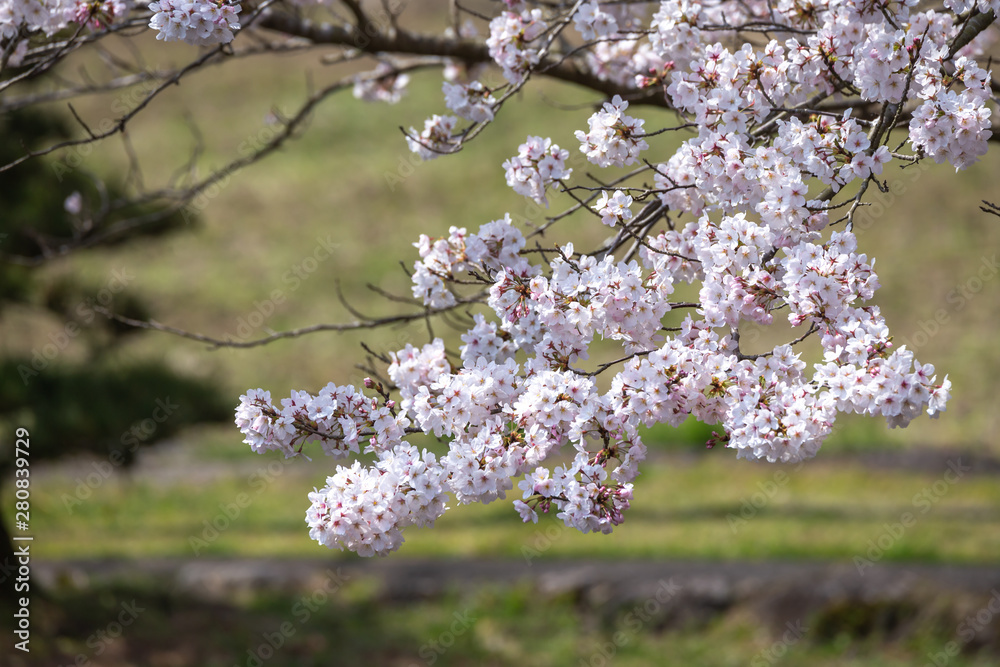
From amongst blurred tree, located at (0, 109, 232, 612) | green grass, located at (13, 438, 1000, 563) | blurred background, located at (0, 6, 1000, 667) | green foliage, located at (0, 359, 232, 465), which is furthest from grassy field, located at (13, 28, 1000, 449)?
green foliage, located at (0, 359, 232, 465)

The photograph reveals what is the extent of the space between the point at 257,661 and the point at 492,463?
412 cm

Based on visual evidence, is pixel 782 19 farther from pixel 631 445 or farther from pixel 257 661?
pixel 257 661

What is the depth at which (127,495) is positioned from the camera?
1132cm

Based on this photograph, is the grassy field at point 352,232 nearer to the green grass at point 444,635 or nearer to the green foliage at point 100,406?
the green grass at point 444,635

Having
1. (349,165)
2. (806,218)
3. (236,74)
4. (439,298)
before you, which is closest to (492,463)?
(439,298)

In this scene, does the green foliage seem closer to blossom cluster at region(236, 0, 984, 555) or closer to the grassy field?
blossom cluster at region(236, 0, 984, 555)

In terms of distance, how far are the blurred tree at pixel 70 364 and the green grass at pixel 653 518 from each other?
8.82ft

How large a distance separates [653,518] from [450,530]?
2.06 metres

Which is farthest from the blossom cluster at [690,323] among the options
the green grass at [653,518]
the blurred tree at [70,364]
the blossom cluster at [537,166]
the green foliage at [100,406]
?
the green grass at [653,518]

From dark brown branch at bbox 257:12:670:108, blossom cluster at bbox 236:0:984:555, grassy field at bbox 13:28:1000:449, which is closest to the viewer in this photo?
blossom cluster at bbox 236:0:984:555

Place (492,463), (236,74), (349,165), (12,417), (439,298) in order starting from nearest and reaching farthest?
(492,463) < (439,298) < (12,417) < (349,165) < (236,74)

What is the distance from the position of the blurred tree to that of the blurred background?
19 millimetres

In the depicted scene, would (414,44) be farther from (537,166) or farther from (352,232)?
(352,232)

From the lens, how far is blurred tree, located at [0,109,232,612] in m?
5.64
